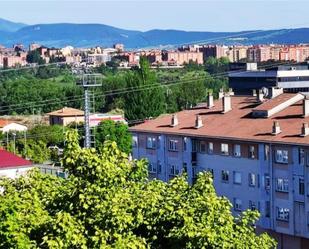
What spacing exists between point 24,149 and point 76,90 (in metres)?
44.0

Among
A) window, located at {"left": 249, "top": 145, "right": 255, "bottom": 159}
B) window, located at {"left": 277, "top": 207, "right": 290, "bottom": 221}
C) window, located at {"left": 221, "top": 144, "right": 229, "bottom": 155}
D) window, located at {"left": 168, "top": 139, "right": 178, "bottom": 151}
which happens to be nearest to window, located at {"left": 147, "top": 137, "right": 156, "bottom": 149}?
window, located at {"left": 168, "top": 139, "right": 178, "bottom": 151}

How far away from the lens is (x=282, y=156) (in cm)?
3484

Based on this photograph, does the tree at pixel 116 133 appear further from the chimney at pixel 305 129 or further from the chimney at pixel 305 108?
the chimney at pixel 305 129

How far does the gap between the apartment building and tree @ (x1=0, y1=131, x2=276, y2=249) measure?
17.2m

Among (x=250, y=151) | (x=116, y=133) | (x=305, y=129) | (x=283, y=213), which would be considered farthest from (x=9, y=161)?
(x=116, y=133)

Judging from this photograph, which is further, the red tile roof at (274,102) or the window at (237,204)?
the red tile roof at (274,102)

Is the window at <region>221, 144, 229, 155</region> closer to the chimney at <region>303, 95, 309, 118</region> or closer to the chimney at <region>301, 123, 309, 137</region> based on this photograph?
the chimney at <region>303, 95, 309, 118</region>

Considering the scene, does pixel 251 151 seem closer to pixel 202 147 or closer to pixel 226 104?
pixel 202 147

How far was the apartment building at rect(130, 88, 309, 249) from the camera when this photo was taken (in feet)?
112

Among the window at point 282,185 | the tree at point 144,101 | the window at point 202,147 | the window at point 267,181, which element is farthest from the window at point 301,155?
the tree at point 144,101

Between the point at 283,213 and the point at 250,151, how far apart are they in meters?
3.27

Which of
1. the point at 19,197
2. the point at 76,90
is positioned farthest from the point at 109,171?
the point at 76,90

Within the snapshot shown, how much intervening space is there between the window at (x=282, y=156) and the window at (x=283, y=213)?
1.78m

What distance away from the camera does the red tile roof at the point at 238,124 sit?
35.6 m
